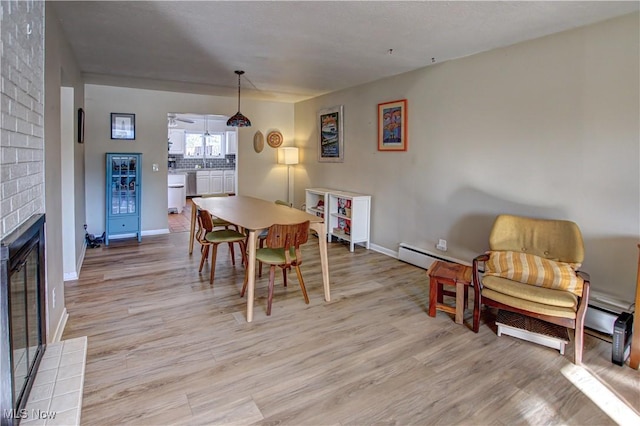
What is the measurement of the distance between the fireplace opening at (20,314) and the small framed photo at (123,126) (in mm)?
4192

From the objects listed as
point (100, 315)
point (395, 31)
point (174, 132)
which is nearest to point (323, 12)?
point (395, 31)

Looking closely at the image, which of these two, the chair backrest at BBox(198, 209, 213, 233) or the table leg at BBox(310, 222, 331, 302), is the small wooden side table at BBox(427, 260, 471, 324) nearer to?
Result: the table leg at BBox(310, 222, 331, 302)

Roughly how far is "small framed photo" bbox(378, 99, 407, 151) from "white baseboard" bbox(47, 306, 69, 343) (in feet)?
12.4

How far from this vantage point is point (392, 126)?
15.8 ft

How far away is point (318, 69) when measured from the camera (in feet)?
14.7

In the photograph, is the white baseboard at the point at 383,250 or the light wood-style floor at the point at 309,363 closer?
the light wood-style floor at the point at 309,363

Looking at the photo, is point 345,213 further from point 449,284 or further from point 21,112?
point 21,112

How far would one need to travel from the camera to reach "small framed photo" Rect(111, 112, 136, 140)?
5.71 meters

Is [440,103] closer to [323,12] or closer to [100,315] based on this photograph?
[323,12]

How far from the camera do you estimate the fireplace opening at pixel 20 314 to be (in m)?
1.33

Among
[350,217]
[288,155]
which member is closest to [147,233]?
[288,155]

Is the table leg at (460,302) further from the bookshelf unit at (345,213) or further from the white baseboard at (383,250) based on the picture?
the bookshelf unit at (345,213)

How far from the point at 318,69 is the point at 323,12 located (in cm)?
176

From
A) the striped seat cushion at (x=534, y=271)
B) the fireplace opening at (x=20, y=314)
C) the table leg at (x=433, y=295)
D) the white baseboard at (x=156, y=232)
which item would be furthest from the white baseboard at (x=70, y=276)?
the striped seat cushion at (x=534, y=271)
